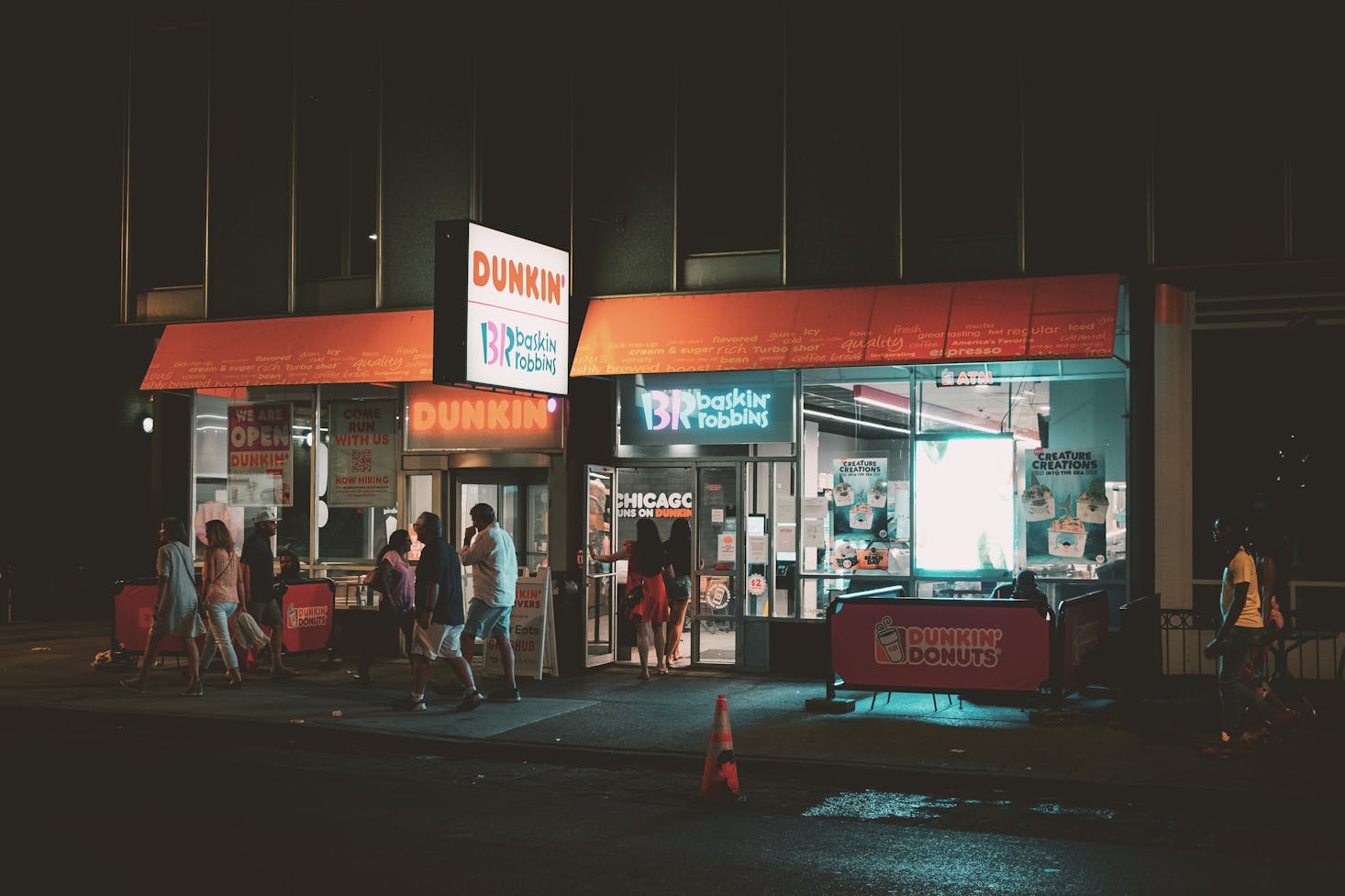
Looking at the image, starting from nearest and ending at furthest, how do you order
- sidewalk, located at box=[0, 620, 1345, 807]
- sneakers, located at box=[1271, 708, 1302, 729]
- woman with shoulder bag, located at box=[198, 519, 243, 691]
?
sidewalk, located at box=[0, 620, 1345, 807], sneakers, located at box=[1271, 708, 1302, 729], woman with shoulder bag, located at box=[198, 519, 243, 691]

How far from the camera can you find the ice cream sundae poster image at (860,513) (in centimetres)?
1484

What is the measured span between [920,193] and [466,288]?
17.5 ft

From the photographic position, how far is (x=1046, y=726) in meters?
11.4

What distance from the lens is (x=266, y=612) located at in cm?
1516

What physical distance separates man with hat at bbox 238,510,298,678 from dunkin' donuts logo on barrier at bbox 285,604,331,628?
188mm

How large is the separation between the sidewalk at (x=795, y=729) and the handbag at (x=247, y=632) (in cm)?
50

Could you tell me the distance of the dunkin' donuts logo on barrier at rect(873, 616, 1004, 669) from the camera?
11.6 metres

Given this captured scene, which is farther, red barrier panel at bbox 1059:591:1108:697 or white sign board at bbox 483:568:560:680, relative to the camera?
white sign board at bbox 483:568:560:680

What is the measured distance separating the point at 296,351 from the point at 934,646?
947cm

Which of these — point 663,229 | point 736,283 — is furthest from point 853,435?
point 663,229

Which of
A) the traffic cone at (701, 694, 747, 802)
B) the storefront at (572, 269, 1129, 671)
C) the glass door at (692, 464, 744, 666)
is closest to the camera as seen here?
the traffic cone at (701, 694, 747, 802)

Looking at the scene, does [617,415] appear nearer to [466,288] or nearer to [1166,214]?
[466,288]

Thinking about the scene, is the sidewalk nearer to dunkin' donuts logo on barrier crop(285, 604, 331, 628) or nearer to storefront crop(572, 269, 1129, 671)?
dunkin' donuts logo on barrier crop(285, 604, 331, 628)

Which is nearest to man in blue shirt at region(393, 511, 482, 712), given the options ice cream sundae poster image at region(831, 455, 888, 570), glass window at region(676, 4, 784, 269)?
ice cream sundae poster image at region(831, 455, 888, 570)
